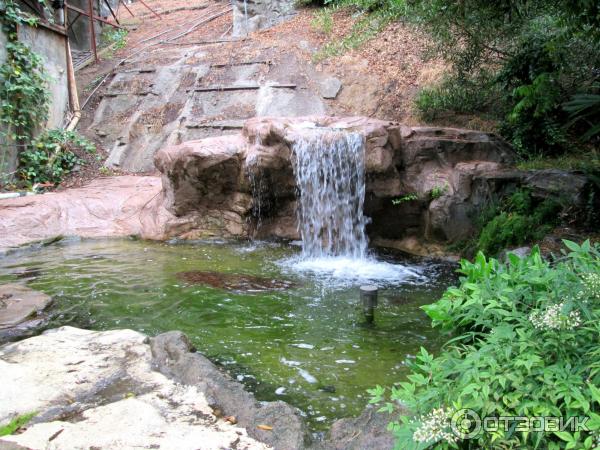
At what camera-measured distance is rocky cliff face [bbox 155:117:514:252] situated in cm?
760

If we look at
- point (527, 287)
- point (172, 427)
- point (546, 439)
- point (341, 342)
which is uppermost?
point (527, 287)

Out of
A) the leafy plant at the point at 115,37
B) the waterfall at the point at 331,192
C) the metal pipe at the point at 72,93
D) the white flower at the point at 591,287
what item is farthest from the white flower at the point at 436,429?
the leafy plant at the point at 115,37

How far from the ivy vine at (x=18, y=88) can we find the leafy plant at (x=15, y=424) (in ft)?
29.3

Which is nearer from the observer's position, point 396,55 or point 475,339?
A: point 475,339

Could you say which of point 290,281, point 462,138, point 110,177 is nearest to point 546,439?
point 290,281

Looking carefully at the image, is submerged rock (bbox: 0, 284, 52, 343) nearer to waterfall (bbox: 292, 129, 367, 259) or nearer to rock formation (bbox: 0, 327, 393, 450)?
rock formation (bbox: 0, 327, 393, 450)

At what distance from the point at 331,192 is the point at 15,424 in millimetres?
6006

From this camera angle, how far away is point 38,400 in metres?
3.09

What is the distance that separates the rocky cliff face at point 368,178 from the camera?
24.9 ft

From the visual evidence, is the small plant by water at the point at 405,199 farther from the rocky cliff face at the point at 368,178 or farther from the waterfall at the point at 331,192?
the waterfall at the point at 331,192

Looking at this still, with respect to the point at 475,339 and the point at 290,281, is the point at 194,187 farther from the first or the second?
the point at 475,339

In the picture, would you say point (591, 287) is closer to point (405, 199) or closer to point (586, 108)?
point (405, 199)

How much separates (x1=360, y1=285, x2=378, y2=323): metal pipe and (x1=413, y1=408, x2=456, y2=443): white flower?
3085 mm

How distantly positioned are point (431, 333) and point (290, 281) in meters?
2.23
